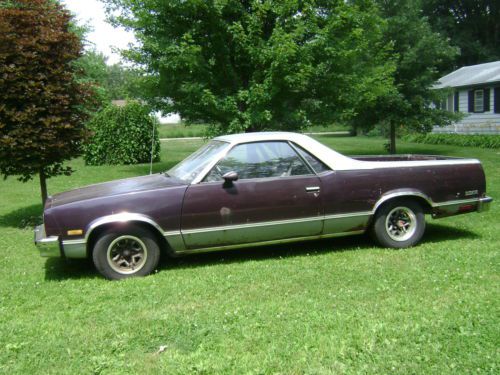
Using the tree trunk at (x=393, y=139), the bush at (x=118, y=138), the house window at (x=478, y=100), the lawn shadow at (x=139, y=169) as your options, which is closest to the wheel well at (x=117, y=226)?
the lawn shadow at (x=139, y=169)

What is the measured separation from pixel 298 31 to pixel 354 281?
717cm

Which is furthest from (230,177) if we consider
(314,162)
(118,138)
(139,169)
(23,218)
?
(118,138)

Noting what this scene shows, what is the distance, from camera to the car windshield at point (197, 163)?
18.7 feet

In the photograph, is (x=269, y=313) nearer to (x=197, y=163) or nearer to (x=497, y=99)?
(x=197, y=163)

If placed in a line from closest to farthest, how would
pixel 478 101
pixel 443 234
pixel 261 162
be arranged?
pixel 261 162 → pixel 443 234 → pixel 478 101

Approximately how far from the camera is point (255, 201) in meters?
5.51

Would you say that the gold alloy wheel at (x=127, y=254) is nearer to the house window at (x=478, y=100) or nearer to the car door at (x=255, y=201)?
the car door at (x=255, y=201)

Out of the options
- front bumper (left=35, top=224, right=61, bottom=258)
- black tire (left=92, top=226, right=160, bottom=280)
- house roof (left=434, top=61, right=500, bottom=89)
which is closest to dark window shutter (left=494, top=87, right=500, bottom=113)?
house roof (left=434, top=61, right=500, bottom=89)

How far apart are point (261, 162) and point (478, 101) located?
24947 mm

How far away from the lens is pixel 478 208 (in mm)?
6223

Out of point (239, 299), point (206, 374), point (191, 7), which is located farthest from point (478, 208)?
point (191, 7)

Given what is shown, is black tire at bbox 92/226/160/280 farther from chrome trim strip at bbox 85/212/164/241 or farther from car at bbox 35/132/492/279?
chrome trim strip at bbox 85/212/164/241

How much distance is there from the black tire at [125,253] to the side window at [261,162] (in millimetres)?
980

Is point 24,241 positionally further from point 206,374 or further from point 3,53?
point 206,374
